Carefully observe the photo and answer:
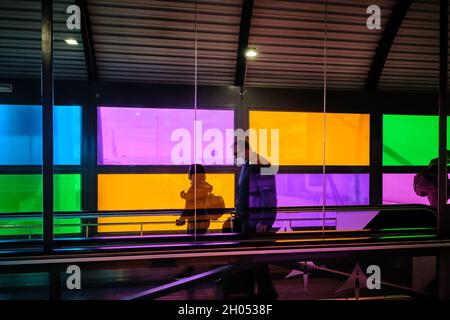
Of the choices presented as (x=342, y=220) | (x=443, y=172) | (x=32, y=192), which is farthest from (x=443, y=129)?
(x=32, y=192)

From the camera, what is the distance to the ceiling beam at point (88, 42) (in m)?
4.37

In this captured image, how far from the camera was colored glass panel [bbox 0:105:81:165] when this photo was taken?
488 cm

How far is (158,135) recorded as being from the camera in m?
5.32

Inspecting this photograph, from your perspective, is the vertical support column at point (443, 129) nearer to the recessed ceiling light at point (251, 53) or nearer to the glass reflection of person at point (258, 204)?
the glass reflection of person at point (258, 204)

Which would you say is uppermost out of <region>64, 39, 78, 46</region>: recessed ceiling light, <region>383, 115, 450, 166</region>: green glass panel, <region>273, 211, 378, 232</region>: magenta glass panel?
<region>64, 39, 78, 46</region>: recessed ceiling light

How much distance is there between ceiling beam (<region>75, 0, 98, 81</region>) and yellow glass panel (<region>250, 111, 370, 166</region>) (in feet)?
9.37

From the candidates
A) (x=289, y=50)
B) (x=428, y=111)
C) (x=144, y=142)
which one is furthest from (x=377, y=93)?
(x=144, y=142)

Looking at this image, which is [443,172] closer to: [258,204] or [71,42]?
[258,204]

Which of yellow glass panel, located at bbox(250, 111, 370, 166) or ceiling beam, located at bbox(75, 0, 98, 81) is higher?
ceiling beam, located at bbox(75, 0, 98, 81)

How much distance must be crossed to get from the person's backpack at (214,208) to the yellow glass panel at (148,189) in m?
A: 0.91

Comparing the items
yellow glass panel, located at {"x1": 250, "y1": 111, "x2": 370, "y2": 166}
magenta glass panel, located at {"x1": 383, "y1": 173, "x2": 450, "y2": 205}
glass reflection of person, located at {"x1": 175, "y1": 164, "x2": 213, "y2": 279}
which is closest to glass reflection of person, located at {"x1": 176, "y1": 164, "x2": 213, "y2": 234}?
glass reflection of person, located at {"x1": 175, "y1": 164, "x2": 213, "y2": 279}

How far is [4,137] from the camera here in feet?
16.1

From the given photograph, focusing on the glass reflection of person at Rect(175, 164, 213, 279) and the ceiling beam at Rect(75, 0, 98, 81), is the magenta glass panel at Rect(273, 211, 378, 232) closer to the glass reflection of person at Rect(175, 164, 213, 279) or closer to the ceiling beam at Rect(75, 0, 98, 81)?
the glass reflection of person at Rect(175, 164, 213, 279)

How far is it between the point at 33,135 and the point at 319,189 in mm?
4950
